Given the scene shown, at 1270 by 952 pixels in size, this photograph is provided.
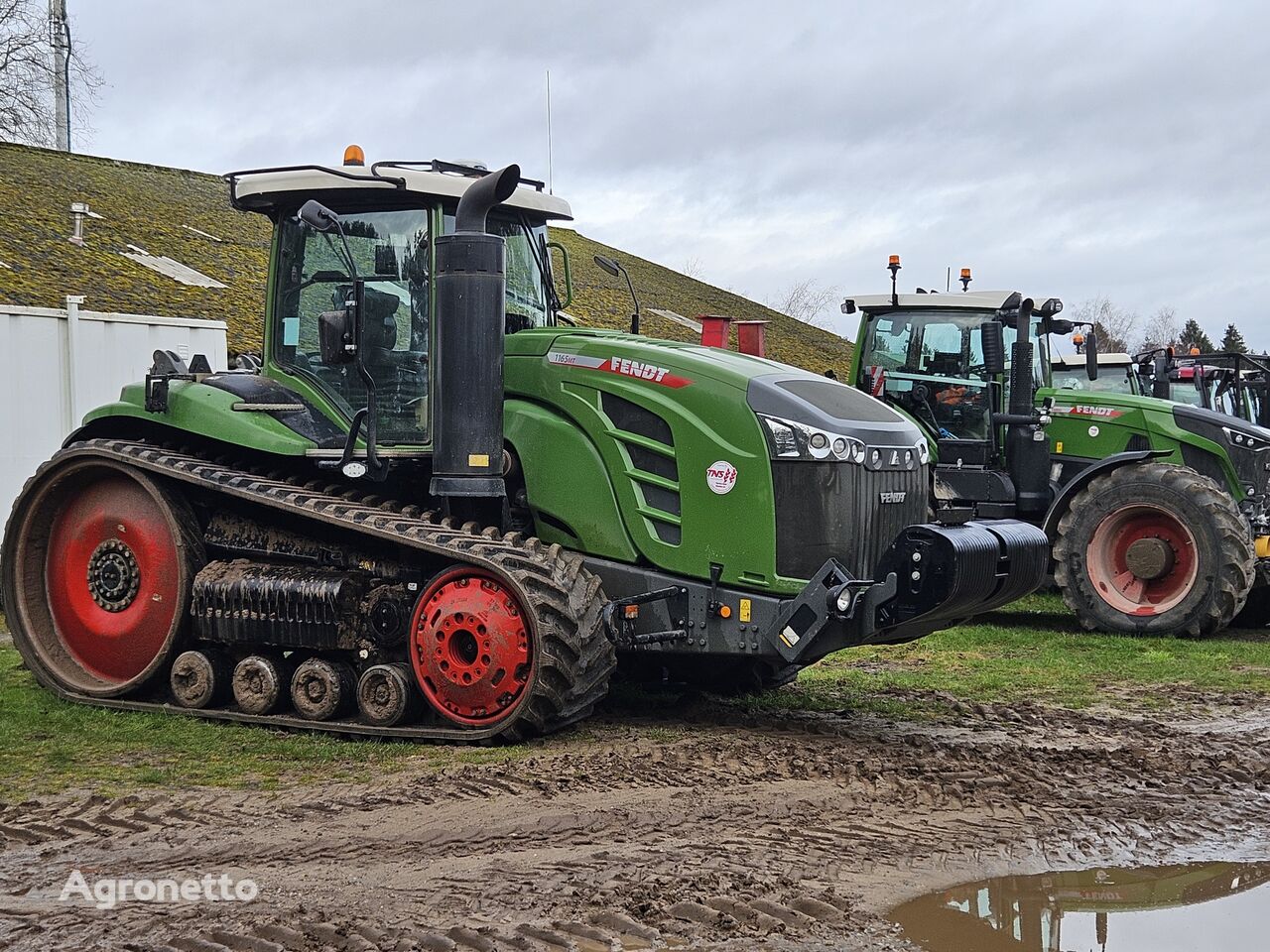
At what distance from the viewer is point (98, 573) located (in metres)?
8.53

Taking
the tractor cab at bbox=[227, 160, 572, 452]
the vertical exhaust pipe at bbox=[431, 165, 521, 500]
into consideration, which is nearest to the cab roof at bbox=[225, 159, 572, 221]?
the tractor cab at bbox=[227, 160, 572, 452]

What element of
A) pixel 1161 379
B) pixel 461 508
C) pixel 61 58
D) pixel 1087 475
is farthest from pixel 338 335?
pixel 61 58

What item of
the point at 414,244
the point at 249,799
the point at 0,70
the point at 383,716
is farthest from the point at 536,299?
the point at 0,70

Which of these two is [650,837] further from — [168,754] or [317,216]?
[317,216]

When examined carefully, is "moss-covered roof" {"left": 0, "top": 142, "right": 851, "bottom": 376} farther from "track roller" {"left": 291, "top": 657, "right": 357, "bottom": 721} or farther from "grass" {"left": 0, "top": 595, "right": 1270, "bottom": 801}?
"track roller" {"left": 291, "top": 657, "right": 357, "bottom": 721}

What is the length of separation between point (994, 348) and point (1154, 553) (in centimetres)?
220

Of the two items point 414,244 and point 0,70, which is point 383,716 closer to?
point 414,244

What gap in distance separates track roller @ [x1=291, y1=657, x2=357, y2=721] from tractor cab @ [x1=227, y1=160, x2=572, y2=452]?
1224mm

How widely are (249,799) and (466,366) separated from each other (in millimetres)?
2427

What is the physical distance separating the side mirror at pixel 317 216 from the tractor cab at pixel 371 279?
0.02m

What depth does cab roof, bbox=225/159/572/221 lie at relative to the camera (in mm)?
7848

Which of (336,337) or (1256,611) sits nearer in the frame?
(336,337)

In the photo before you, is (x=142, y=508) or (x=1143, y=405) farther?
(x=1143, y=405)

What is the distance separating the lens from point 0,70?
105 ft
